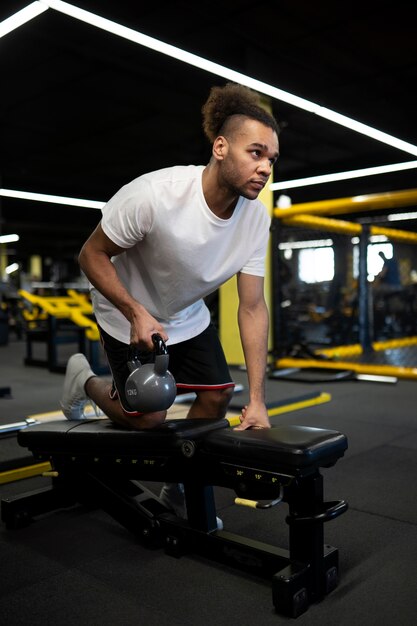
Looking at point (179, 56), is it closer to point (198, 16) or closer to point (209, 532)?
point (198, 16)

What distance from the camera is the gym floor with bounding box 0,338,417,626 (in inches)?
53.6

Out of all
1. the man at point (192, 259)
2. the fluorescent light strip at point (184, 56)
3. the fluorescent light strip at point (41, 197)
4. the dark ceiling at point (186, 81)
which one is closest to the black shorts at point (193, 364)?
the man at point (192, 259)

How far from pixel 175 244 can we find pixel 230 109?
42cm

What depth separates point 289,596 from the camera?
1.32 meters

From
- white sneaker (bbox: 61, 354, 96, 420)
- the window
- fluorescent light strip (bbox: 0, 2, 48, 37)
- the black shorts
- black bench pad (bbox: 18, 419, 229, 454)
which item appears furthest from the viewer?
the window

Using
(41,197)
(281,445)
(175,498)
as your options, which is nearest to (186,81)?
(175,498)

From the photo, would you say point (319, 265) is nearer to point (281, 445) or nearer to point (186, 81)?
point (186, 81)

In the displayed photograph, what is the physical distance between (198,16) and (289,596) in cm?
472

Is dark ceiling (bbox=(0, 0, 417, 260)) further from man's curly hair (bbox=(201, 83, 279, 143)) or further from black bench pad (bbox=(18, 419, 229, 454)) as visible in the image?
black bench pad (bbox=(18, 419, 229, 454))

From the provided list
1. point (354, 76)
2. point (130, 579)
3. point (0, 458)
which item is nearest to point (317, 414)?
point (0, 458)

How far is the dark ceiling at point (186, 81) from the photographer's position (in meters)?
4.78

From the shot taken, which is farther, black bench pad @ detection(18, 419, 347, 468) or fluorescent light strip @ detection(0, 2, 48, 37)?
fluorescent light strip @ detection(0, 2, 48, 37)

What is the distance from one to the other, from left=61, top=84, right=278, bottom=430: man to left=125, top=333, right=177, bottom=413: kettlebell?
0.17 ft

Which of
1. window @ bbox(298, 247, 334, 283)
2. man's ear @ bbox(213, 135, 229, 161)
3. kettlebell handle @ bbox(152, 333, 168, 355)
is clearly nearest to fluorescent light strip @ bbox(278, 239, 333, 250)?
window @ bbox(298, 247, 334, 283)
